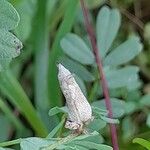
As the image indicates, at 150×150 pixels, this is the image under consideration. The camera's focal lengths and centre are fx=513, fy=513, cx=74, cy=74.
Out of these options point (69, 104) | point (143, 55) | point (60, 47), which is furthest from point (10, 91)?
point (143, 55)

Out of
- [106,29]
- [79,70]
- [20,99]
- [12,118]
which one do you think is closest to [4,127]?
[12,118]

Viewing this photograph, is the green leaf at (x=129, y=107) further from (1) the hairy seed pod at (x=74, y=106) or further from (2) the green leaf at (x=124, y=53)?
(1) the hairy seed pod at (x=74, y=106)

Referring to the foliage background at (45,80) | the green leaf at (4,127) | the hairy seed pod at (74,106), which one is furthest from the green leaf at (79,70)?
the hairy seed pod at (74,106)

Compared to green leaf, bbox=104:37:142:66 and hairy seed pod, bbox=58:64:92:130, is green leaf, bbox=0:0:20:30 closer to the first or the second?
hairy seed pod, bbox=58:64:92:130

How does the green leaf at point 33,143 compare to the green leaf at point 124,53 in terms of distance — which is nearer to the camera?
the green leaf at point 33,143

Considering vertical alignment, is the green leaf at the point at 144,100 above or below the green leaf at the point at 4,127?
below

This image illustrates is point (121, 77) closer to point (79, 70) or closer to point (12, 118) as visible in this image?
point (79, 70)
